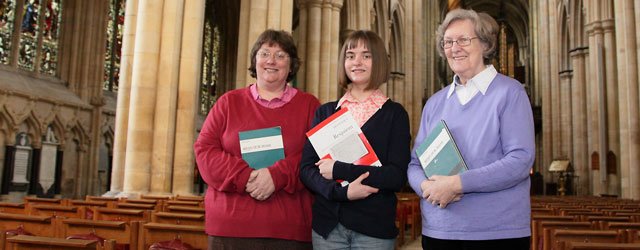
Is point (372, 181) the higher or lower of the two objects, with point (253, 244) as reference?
higher

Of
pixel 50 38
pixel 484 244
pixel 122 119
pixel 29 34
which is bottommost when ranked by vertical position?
pixel 484 244

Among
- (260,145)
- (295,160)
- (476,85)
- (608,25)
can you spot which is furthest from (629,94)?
(260,145)

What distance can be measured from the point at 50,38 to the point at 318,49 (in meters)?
9.55

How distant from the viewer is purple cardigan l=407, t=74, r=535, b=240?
2053mm

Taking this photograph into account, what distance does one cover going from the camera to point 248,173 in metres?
2.38

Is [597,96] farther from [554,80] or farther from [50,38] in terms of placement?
[50,38]

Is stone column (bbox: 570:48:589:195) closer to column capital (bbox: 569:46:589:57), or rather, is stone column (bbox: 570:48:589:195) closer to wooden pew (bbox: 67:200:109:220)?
column capital (bbox: 569:46:589:57)

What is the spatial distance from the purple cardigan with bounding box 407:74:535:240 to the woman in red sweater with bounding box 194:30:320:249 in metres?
0.58

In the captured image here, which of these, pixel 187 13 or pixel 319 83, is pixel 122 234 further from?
pixel 319 83

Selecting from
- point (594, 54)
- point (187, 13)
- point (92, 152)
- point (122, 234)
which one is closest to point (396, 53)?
point (594, 54)

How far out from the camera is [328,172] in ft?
7.46

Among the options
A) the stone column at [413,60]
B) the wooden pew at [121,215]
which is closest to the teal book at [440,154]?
the wooden pew at [121,215]

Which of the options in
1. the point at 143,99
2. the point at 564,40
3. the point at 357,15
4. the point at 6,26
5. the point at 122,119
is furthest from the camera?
the point at 564,40

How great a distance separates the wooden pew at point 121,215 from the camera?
173 inches
